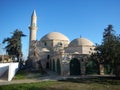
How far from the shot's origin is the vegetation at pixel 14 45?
44.9m

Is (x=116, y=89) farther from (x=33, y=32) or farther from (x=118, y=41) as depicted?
(x=33, y=32)

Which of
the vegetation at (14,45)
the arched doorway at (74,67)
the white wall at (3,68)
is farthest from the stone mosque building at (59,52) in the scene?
the white wall at (3,68)

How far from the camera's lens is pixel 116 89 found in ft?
56.1

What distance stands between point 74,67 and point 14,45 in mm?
20492

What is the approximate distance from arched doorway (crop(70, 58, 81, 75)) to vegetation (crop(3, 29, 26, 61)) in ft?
64.4

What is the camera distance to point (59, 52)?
3231cm

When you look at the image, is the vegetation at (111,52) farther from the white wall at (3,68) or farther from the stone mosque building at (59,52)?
the white wall at (3,68)

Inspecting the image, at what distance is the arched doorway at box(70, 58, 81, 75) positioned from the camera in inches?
1178

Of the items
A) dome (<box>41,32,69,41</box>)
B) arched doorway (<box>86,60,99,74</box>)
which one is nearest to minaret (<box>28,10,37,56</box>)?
dome (<box>41,32,69,41</box>)

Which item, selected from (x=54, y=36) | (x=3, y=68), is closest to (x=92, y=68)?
(x=3, y=68)

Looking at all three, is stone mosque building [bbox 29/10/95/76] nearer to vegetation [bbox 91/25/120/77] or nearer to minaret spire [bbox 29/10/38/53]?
minaret spire [bbox 29/10/38/53]

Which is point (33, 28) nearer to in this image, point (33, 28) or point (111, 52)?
point (33, 28)

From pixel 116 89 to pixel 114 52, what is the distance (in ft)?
21.4

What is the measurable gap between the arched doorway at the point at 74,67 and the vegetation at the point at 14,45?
19632 millimetres
